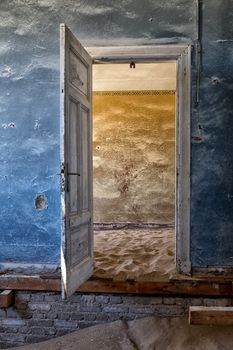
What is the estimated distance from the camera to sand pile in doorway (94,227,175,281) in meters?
3.62

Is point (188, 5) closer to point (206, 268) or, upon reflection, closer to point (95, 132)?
point (206, 268)

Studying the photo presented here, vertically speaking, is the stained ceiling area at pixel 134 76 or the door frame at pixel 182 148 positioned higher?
the stained ceiling area at pixel 134 76

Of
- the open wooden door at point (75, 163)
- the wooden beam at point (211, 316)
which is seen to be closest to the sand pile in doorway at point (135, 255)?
the open wooden door at point (75, 163)

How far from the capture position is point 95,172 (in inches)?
300

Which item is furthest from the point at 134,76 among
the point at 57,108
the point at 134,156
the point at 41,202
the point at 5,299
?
the point at 5,299

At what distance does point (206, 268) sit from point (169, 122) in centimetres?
428

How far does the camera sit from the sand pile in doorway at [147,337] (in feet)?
10.0

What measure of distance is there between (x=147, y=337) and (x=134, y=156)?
4638 mm

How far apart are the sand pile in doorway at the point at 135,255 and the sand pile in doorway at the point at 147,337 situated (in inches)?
16.8

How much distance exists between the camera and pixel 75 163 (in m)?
3.24

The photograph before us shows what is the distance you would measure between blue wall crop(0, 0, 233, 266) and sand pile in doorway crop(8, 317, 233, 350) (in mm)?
719

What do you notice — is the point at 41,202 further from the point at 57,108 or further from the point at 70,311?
the point at 70,311

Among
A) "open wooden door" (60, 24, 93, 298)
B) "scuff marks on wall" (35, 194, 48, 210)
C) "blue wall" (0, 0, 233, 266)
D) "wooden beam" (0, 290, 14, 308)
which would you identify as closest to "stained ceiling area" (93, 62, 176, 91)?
"blue wall" (0, 0, 233, 266)

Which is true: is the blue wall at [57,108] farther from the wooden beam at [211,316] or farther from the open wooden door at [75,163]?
the wooden beam at [211,316]
